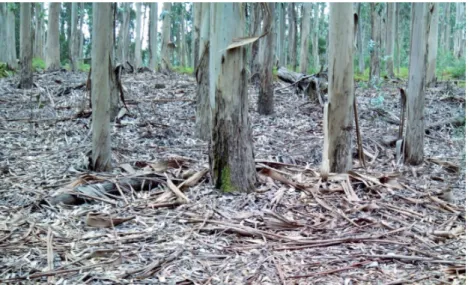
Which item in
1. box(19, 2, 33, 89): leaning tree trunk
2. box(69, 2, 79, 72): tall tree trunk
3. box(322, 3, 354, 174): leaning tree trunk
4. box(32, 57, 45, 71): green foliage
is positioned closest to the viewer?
box(322, 3, 354, 174): leaning tree trunk

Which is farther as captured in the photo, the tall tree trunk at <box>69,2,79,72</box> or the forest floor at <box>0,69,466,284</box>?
the tall tree trunk at <box>69,2,79,72</box>

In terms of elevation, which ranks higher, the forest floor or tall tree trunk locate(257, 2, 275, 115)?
tall tree trunk locate(257, 2, 275, 115)

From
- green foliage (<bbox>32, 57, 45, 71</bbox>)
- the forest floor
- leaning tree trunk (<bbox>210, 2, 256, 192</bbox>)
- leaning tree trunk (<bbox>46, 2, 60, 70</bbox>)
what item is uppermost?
leaning tree trunk (<bbox>46, 2, 60, 70</bbox>)

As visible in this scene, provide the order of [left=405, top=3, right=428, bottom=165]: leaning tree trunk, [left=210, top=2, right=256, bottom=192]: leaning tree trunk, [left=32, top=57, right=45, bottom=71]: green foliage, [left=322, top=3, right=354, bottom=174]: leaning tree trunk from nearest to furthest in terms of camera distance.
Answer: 1. [left=210, top=2, right=256, bottom=192]: leaning tree trunk
2. [left=322, top=3, right=354, bottom=174]: leaning tree trunk
3. [left=405, top=3, right=428, bottom=165]: leaning tree trunk
4. [left=32, top=57, right=45, bottom=71]: green foliage

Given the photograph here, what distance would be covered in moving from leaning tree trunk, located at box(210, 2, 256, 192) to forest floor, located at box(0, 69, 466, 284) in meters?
0.24

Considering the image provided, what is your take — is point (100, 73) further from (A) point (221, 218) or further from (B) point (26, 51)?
(B) point (26, 51)

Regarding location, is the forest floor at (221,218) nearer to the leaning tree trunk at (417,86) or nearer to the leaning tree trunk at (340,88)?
the leaning tree trunk at (417,86)

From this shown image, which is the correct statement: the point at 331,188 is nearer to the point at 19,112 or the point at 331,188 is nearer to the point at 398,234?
the point at 398,234

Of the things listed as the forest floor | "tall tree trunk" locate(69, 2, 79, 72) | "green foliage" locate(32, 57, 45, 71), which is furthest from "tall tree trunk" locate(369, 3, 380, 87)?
"green foliage" locate(32, 57, 45, 71)

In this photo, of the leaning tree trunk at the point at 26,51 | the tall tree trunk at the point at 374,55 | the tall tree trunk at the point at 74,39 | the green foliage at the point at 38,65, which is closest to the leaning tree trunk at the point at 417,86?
the tall tree trunk at the point at 374,55

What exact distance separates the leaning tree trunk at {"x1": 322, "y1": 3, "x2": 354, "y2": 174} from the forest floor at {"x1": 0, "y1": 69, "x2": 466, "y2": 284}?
370 mm

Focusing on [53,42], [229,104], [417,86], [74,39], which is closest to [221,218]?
[229,104]

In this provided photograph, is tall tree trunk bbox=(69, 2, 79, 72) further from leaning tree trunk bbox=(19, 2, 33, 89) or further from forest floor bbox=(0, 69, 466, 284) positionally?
forest floor bbox=(0, 69, 466, 284)

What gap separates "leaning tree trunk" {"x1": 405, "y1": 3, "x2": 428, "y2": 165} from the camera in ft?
19.4
